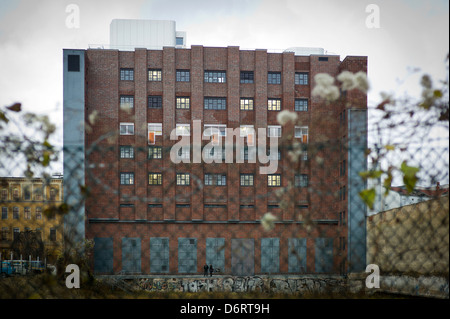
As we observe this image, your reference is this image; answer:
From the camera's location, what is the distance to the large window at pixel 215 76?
29.1 metres

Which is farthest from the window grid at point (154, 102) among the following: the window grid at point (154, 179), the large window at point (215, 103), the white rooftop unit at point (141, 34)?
the window grid at point (154, 179)

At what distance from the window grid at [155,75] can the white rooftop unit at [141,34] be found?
8.30ft

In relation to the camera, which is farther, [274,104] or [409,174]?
[274,104]

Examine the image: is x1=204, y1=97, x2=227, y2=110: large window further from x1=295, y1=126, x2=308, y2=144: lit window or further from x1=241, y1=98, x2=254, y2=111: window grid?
x1=295, y1=126, x2=308, y2=144: lit window


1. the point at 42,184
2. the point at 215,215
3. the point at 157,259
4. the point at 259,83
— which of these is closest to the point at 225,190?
the point at 215,215

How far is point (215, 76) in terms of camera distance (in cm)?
2925

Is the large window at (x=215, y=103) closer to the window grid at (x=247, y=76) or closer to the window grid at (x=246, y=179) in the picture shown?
the window grid at (x=247, y=76)

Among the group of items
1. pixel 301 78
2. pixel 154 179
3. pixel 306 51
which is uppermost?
pixel 306 51

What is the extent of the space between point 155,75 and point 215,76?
459cm

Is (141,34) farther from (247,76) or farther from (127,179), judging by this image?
(127,179)

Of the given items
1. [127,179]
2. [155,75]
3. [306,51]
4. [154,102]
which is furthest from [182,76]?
[306,51]

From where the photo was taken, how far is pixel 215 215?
1098 inches
